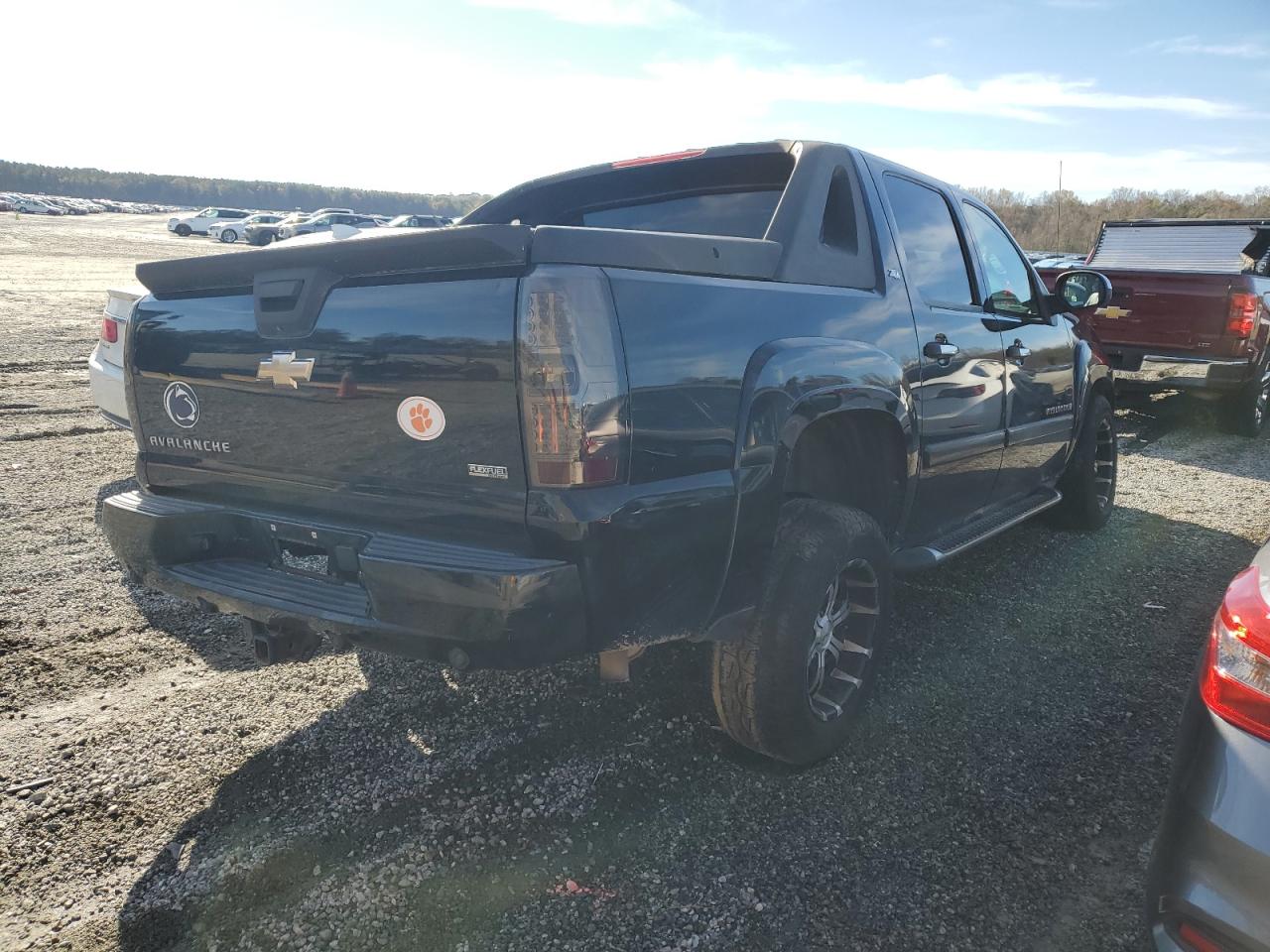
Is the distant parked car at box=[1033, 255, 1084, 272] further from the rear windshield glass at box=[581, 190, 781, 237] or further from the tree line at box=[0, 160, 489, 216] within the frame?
the tree line at box=[0, 160, 489, 216]

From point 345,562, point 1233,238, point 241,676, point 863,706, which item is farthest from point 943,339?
point 1233,238

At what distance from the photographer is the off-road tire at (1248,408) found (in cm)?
803

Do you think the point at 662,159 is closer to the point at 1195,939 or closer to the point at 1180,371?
the point at 1195,939

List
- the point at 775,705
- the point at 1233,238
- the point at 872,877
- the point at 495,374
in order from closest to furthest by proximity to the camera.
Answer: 1. the point at 495,374
2. the point at 872,877
3. the point at 775,705
4. the point at 1233,238

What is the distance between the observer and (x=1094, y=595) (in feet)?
14.0

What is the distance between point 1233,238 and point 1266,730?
9828 millimetres

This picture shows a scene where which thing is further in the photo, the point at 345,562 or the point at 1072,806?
the point at 1072,806

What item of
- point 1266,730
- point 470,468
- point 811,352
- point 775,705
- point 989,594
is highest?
point 811,352

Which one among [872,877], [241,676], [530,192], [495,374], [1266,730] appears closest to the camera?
[1266,730]

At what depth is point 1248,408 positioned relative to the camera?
811cm

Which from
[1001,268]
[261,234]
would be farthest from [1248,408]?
[261,234]

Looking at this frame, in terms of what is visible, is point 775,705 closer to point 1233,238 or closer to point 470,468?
point 470,468

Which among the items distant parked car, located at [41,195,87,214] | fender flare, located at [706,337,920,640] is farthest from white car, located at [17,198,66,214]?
fender flare, located at [706,337,920,640]

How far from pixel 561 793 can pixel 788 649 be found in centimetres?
84
